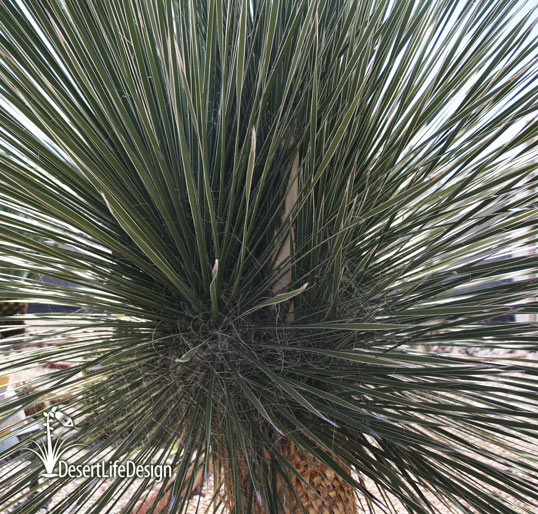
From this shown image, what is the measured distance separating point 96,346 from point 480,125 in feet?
2.89

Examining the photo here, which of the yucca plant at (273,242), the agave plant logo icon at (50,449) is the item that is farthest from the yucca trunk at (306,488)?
the agave plant logo icon at (50,449)

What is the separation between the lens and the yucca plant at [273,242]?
77cm

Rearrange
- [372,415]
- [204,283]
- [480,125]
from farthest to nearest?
[480,125], [204,283], [372,415]

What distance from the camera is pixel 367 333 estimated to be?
3.00 feet

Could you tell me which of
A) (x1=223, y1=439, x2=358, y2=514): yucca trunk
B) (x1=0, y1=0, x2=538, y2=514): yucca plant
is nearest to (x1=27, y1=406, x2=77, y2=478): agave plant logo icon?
(x1=0, y1=0, x2=538, y2=514): yucca plant

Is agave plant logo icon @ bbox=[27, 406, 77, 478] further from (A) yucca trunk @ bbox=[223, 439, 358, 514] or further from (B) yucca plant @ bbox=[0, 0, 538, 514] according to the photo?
(A) yucca trunk @ bbox=[223, 439, 358, 514]

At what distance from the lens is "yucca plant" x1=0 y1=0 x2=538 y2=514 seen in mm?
768

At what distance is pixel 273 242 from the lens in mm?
910

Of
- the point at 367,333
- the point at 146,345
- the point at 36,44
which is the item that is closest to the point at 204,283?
the point at 146,345

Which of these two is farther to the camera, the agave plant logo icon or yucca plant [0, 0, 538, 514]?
the agave plant logo icon

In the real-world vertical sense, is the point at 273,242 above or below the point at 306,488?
above

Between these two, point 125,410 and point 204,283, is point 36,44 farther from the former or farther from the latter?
point 125,410

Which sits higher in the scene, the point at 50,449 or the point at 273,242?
the point at 273,242

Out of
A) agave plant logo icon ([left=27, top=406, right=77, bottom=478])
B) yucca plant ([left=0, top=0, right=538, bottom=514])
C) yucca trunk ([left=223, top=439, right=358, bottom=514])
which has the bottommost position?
yucca trunk ([left=223, top=439, right=358, bottom=514])
